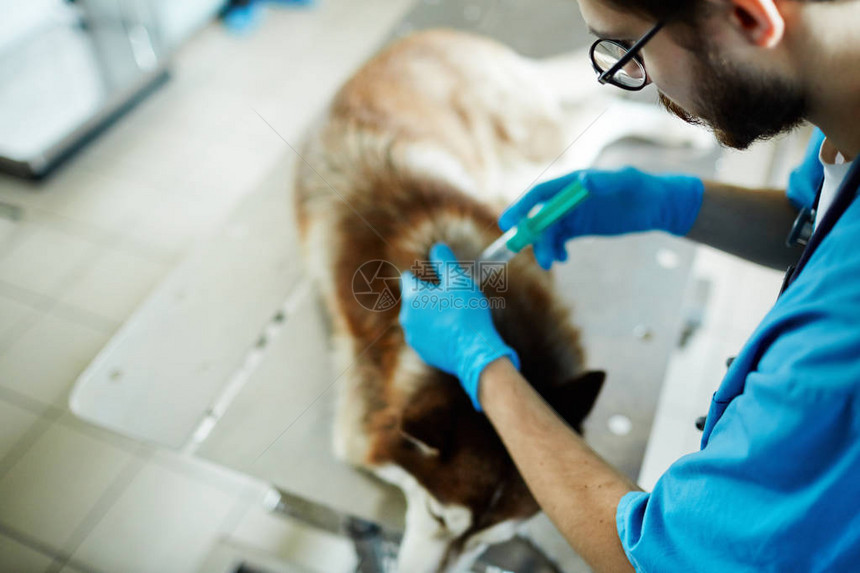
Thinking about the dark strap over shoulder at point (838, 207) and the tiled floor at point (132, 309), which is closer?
the dark strap over shoulder at point (838, 207)

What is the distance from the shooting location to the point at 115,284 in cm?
215

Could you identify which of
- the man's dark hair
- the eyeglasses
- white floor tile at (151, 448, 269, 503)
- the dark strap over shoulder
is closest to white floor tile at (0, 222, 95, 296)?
white floor tile at (151, 448, 269, 503)

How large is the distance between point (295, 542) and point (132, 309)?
947 millimetres

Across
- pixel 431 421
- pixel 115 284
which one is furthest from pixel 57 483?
pixel 431 421

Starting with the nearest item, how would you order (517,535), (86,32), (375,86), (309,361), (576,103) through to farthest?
(517,535) < (309,361) < (375,86) < (576,103) < (86,32)

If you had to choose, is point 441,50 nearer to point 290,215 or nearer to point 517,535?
point 290,215

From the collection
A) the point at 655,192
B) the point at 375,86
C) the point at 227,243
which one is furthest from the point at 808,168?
the point at 227,243

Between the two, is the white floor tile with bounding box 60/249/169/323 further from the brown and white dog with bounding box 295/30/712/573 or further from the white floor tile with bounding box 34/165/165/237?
the brown and white dog with bounding box 295/30/712/573

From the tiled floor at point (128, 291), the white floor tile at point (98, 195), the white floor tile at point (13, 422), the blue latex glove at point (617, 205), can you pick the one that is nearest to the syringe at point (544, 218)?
the blue latex glove at point (617, 205)

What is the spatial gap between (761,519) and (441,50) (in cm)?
141

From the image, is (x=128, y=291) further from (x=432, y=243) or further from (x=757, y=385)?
(x=757, y=385)

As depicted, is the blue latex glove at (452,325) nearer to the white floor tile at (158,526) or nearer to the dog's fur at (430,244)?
the dog's fur at (430,244)

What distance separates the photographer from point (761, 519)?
2.08ft

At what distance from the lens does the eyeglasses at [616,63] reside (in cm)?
78
